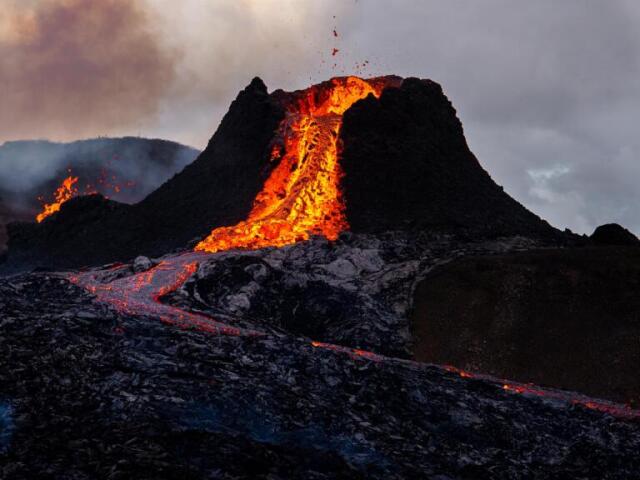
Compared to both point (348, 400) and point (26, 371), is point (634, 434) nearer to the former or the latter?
point (348, 400)

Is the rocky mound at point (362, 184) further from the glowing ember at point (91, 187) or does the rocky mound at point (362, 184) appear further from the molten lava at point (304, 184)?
the glowing ember at point (91, 187)

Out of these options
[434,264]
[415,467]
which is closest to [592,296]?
[434,264]

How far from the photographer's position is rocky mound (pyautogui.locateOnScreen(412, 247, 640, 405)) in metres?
35.9

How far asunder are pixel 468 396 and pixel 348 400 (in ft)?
20.7

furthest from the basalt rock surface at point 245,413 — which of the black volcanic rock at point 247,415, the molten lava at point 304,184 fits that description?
the molten lava at point 304,184

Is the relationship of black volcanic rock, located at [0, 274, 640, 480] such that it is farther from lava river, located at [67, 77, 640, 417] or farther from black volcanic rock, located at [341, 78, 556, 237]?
black volcanic rock, located at [341, 78, 556, 237]

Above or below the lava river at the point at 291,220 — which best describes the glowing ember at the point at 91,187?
above

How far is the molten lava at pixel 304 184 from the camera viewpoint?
53.9 m

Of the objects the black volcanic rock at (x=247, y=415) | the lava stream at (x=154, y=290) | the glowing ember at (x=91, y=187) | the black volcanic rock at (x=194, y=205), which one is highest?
the glowing ember at (x=91, y=187)

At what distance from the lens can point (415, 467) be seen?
723 inches

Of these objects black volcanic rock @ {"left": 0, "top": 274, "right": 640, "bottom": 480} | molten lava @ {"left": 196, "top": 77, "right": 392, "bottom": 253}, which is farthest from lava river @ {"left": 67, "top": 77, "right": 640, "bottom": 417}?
black volcanic rock @ {"left": 0, "top": 274, "right": 640, "bottom": 480}

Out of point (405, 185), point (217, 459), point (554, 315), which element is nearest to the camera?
point (217, 459)

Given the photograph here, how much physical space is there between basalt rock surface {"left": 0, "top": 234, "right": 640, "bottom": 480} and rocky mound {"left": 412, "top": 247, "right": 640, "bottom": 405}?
461cm

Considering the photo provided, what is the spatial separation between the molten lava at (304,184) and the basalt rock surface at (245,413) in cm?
2140
